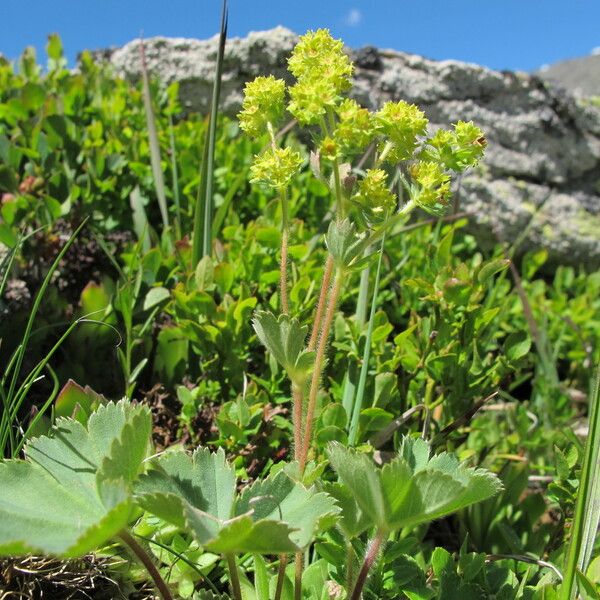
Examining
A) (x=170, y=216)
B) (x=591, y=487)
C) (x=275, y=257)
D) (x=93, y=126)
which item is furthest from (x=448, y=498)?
(x=93, y=126)

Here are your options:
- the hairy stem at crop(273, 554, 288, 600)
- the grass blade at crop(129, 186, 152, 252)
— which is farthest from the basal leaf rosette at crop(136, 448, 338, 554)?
the grass blade at crop(129, 186, 152, 252)

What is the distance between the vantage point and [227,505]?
126 centimetres

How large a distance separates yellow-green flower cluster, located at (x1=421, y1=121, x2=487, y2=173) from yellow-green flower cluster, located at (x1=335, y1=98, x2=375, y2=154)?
18cm

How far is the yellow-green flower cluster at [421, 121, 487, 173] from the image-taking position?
1.44 metres

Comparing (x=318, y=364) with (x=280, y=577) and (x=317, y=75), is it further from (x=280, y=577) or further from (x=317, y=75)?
(x=317, y=75)

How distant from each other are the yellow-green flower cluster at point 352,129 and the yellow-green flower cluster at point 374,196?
0.22 ft

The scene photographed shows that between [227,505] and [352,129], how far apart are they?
2.52ft

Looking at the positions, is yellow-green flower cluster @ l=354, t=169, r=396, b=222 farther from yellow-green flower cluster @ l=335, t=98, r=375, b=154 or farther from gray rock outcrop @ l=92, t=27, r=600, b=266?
gray rock outcrop @ l=92, t=27, r=600, b=266

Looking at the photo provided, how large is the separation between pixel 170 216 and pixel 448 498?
240cm

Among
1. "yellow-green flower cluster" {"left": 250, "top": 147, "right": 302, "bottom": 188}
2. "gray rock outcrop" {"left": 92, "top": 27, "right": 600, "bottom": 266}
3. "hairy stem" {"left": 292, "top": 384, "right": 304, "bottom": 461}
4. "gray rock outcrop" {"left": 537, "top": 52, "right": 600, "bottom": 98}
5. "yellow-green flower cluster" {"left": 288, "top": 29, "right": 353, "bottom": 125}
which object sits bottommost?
"hairy stem" {"left": 292, "top": 384, "right": 304, "bottom": 461}

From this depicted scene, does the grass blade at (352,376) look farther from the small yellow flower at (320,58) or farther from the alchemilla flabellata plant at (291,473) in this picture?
the small yellow flower at (320,58)

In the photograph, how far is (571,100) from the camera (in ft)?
15.6

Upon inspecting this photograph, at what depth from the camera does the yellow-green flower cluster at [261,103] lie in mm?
1519

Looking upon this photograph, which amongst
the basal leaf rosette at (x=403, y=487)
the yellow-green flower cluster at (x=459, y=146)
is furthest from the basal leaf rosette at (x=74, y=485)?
the yellow-green flower cluster at (x=459, y=146)
